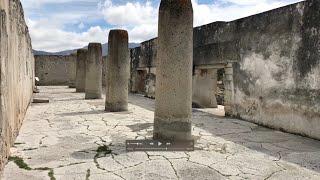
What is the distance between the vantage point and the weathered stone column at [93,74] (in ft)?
42.8

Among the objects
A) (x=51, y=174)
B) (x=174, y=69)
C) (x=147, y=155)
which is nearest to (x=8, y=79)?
(x=51, y=174)

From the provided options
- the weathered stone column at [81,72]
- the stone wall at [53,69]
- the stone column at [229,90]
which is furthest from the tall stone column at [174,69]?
the stone wall at [53,69]

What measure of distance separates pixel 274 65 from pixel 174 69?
9.85 ft

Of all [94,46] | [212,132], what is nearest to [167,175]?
[212,132]

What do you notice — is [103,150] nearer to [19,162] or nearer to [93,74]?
[19,162]

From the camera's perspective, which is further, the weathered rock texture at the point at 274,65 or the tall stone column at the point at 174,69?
the weathered rock texture at the point at 274,65

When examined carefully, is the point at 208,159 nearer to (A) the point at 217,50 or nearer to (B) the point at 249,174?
(B) the point at 249,174

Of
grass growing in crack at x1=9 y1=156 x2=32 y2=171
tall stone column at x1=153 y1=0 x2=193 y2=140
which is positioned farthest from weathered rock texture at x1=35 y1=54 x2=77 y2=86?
grass growing in crack at x1=9 y1=156 x2=32 y2=171

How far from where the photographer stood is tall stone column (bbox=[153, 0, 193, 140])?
5.20 meters

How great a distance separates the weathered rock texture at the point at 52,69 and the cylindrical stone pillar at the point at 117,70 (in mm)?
15055

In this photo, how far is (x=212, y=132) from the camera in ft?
21.3

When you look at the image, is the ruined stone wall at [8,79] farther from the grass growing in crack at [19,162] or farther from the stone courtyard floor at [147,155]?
the stone courtyard floor at [147,155]

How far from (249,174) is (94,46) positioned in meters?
10.5

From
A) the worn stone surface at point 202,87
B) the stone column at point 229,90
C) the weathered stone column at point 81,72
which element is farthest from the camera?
the weathered stone column at point 81,72
